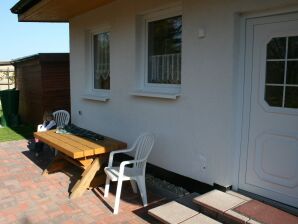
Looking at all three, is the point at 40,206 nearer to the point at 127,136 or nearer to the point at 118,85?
the point at 127,136

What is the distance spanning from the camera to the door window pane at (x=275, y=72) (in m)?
3.48

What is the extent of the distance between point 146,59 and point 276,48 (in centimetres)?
244

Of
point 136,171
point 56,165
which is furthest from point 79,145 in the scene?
point 56,165

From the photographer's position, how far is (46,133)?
5672 mm

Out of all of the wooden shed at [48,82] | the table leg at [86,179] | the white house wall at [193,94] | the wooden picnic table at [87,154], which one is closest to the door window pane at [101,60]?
the white house wall at [193,94]

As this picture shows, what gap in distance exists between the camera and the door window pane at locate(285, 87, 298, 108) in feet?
11.1

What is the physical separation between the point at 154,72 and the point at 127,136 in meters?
1.27

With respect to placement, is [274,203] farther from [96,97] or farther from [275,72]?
[96,97]

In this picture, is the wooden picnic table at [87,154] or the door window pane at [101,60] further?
the door window pane at [101,60]

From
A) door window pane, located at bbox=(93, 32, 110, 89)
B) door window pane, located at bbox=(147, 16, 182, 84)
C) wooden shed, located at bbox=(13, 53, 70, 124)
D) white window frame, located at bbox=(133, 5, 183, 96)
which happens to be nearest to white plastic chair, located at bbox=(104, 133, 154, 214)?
white window frame, located at bbox=(133, 5, 183, 96)

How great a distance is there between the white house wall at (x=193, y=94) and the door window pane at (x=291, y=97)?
1.90ft

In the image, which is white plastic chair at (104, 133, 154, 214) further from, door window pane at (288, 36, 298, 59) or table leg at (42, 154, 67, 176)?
door window pane at (288, 36, 298, 59)

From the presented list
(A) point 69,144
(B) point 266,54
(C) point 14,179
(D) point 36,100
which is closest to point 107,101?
(A) point 69,144

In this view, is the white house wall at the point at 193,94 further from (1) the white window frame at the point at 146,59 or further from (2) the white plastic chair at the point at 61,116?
(2) the white plastic chair at the point at 61,116
